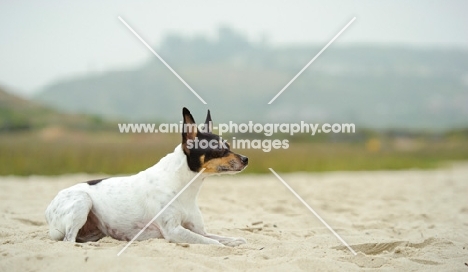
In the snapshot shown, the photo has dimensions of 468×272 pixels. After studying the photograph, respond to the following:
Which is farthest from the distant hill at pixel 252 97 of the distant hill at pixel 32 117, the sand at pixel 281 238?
the sand at pixel 281 238

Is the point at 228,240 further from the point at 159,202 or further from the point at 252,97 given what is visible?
the point at 252,97

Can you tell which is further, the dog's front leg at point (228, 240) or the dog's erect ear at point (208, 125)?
the dog's erect ear at point (208, 125)

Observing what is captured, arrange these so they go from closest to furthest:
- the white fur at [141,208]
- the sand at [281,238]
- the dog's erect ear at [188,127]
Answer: the sand at [281,238], the dog's erect ear at [188,127], the white fur at [141,208]

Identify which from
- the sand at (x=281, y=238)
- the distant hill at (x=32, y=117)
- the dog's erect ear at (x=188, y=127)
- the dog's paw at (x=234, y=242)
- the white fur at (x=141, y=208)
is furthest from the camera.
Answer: the distant hill at (x=32, y=117)

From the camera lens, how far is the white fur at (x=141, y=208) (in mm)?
5633

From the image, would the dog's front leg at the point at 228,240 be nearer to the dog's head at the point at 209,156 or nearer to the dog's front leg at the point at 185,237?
the dog's front leg at the point at 185,237

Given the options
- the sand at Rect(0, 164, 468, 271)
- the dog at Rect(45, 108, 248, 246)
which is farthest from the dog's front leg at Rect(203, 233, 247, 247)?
the sand at Rect(0, 164, 468, 271)

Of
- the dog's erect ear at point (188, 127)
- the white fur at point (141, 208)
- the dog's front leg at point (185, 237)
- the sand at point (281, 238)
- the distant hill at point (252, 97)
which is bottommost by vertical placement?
the sand at point (281, 238)

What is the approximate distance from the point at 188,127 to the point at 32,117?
57462 mm

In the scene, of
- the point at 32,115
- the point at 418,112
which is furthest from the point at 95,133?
the point at 418,112

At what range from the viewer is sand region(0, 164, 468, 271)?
4781 millimetres

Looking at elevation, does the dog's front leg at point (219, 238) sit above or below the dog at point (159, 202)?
below

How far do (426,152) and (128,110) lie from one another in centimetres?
13200

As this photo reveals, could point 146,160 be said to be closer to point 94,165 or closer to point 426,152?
point 94,165
